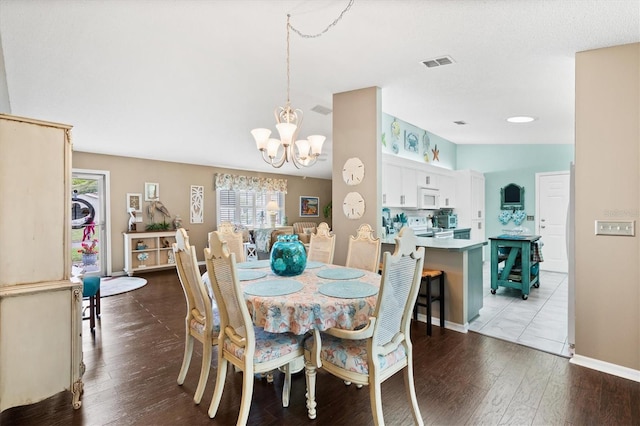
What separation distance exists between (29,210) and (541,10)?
3.47 meters

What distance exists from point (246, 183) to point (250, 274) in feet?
19.1

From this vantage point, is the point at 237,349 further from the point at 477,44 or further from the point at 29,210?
the point at 477,44

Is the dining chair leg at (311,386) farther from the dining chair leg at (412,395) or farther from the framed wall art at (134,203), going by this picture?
the framed wall art at (134,203)

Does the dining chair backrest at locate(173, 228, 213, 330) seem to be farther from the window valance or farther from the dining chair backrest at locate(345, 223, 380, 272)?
the window valance

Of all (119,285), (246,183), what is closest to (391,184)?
(246,183)

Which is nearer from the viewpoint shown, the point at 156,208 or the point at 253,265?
the point at 253,265

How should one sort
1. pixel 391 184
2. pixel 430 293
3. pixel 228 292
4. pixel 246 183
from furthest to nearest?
1. pixel 246 183
2. pixel 391 184
3. pixel 430 293
4. pixel 228 292

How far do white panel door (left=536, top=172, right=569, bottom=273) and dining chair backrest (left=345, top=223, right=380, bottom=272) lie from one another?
5.31 m

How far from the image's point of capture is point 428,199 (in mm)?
6039

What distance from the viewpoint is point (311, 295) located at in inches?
76.2

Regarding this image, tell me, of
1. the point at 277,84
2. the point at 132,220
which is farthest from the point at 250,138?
the point at 132,220

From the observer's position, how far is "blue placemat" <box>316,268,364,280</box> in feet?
7.82

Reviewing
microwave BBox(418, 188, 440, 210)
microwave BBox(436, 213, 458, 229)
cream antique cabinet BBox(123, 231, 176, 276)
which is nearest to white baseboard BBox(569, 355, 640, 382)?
microwave BBox(418, 188, 440, 210)

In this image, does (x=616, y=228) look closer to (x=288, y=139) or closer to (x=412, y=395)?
(x=412, y=395)
